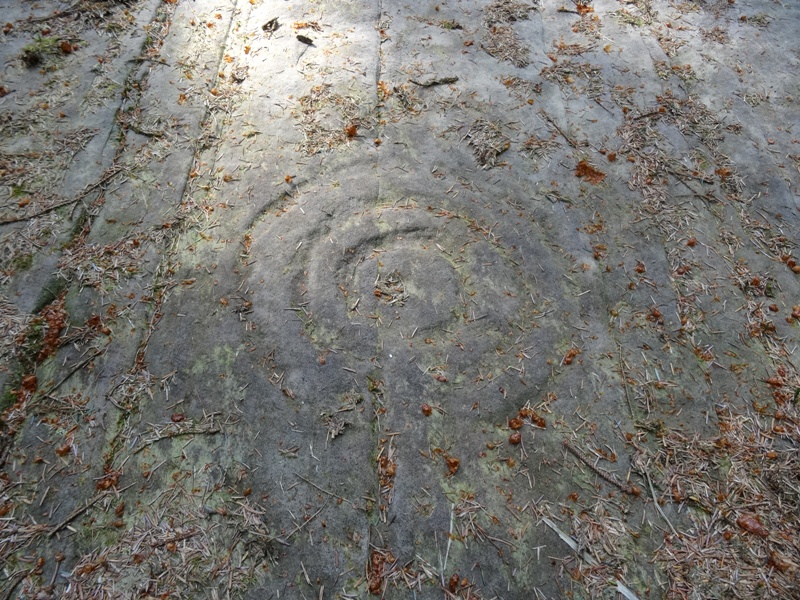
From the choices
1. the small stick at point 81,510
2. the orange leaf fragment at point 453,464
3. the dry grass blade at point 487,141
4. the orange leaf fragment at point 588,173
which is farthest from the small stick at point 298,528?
the orange leaf fragment at point 588,173

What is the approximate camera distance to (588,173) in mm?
3430

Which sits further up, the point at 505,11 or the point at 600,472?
the point at 505,11

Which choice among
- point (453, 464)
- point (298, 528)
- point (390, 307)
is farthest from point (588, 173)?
point (298, 528)

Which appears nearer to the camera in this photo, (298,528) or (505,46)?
(298,528)

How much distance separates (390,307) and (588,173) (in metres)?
1.78

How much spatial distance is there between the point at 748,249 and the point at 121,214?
4.03 meters

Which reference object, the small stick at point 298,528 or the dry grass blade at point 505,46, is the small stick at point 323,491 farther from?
the dry grass blade at point 505,46

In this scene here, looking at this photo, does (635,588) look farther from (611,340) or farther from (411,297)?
(411,297)

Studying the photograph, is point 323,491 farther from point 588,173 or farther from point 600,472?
point 588,173

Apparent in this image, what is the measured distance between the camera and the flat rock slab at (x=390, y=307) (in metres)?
2.13

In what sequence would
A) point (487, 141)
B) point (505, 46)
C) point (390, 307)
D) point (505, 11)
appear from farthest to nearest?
1. point (505, 11)
2. point (505, 46)
3. point (487, 141)
4. point (390, 307)

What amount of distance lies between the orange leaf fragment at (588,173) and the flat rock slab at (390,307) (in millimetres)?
33

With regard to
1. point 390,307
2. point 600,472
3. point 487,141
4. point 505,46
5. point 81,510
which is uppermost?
point 505,46

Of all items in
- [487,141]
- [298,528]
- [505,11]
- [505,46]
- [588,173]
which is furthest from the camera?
[505,11]
